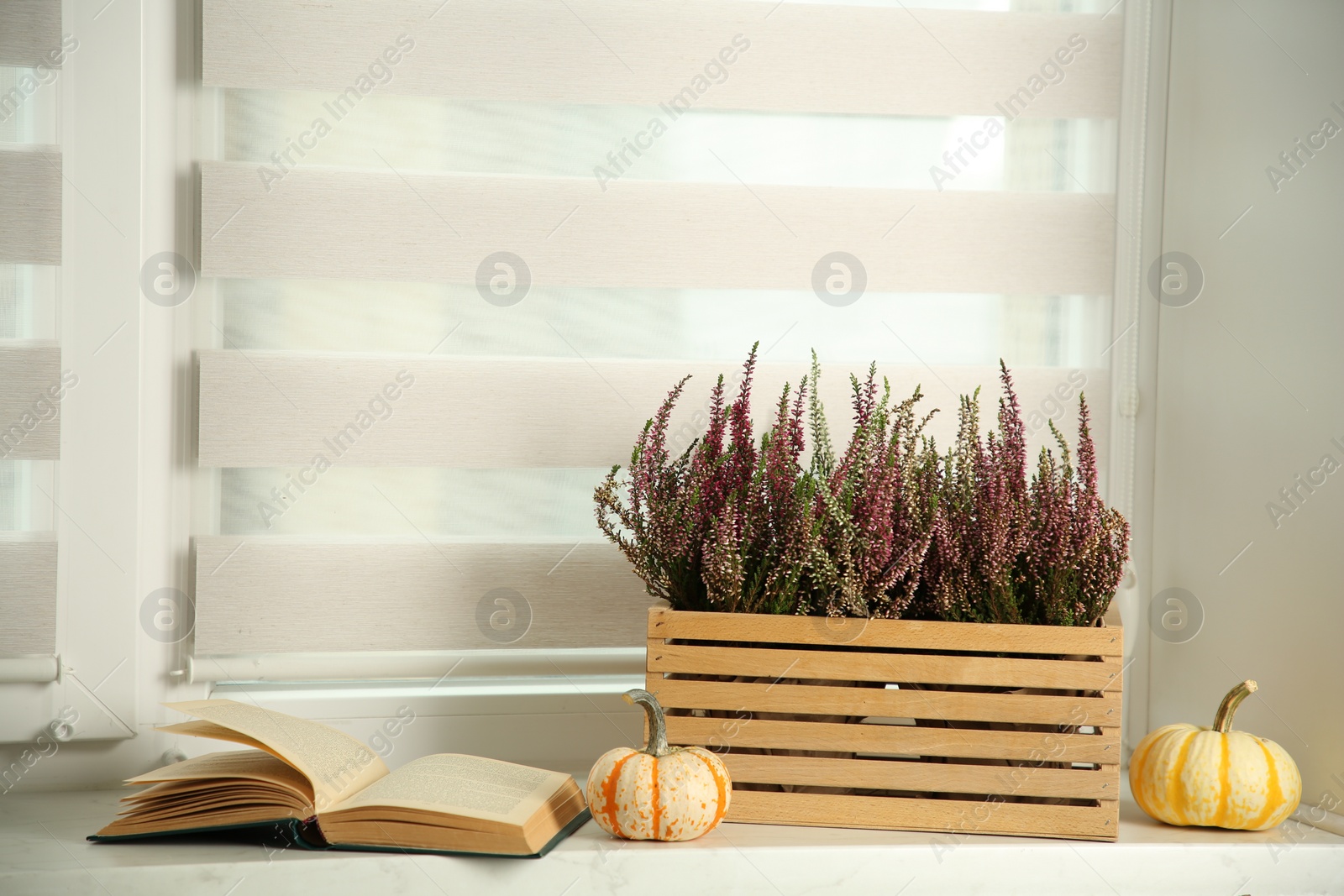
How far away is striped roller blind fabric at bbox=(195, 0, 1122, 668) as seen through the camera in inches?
55.6

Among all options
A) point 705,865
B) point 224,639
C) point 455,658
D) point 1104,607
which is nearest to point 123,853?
point 224,639

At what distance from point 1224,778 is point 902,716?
410mm

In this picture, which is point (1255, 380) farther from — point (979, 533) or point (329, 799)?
point (329, 799)

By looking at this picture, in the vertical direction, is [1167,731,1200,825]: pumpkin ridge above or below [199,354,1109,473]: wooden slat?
below

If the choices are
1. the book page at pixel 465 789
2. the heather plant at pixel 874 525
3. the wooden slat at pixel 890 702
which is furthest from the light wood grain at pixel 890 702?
the book page at pixel 465 789

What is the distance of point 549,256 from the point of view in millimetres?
1446

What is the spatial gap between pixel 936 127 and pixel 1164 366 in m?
0.55

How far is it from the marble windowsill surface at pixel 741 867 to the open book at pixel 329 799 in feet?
0.09

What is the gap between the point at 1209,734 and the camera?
1161 mm

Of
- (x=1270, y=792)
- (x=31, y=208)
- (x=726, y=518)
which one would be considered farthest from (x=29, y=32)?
(x=1270, y=792)

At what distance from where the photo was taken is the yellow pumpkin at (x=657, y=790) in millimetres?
1067

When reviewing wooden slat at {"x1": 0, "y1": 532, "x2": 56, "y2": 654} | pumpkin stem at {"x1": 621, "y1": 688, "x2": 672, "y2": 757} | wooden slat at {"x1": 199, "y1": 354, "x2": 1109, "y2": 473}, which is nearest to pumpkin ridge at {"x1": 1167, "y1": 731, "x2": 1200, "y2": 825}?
wooden slat at {"x1": 199, "y1": 354, "x2": 1109, "y2": 473}

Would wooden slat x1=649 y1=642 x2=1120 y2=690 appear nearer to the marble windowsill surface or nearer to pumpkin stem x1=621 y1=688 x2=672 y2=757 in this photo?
pumpkin stem x1=621 y1=688 x2=672 y2=757

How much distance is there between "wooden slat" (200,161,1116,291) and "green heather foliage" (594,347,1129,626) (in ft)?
1.10
